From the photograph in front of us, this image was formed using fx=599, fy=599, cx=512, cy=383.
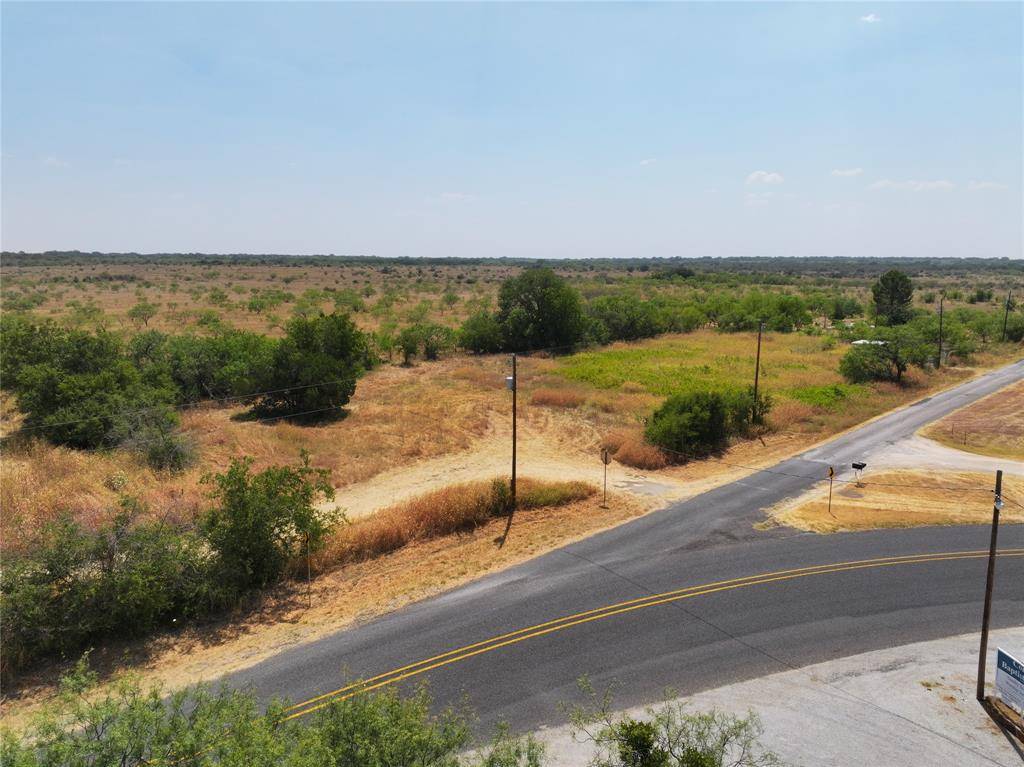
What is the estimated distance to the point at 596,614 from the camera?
1709 centimetres

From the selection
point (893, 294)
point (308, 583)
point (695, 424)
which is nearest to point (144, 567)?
point (308, 583)

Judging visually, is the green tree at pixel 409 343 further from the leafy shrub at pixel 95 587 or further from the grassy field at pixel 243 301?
the leafy shrub at pixel 95 587

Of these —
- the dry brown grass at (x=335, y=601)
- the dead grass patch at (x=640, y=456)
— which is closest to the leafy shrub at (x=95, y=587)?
the dry brown grass at (x=335, y=601)

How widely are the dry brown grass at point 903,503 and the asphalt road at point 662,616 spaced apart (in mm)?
903

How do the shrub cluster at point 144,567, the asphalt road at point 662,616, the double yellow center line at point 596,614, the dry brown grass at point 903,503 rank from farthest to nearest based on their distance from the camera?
the dry brown grass at point 903,503
the shrub cluster at point 144,567
the asphalt road at point 662,616
the double yellow center line at point 596,614

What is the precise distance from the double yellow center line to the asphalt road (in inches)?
1.9

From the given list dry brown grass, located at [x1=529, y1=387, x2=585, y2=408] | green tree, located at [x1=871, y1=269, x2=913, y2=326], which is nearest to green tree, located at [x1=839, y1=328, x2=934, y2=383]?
dry brown grass, located at [x1=529, y1=387, x2=585, y2=408]

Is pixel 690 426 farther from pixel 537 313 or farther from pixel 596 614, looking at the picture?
pixel 537 313

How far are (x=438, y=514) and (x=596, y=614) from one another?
26.6 feet

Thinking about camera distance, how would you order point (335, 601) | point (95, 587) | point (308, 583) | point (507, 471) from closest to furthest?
point (95, 587)
point (335, 601)
point (308, 583)
point (507, 471)

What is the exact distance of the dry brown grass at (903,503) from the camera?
77.7 feet

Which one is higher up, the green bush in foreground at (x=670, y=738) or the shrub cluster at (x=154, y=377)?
the shrub cluster at (x=154, y=377)

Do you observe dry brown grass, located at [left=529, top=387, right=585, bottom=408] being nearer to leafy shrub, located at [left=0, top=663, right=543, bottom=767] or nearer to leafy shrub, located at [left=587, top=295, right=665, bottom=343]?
leafy shrub, located at [left=587, top=295, right=665, bottom=343]

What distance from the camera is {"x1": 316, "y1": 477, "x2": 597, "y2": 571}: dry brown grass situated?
21062mm
